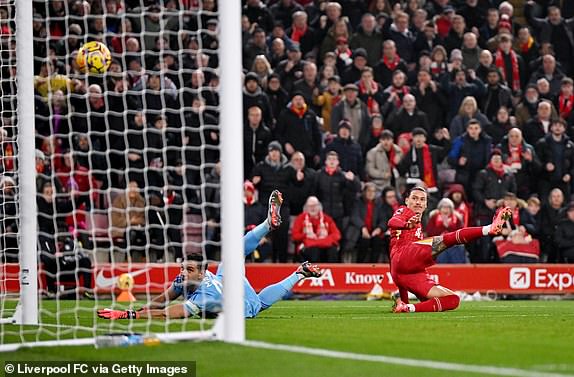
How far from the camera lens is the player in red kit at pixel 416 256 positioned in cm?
1355

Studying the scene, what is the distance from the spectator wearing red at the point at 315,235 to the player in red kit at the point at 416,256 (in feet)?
19.6

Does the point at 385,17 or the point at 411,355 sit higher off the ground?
the point at 385,17

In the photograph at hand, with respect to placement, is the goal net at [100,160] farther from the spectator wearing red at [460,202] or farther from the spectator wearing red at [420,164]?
the spectator wearing red at [460,202]

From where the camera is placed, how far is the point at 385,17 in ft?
74.1

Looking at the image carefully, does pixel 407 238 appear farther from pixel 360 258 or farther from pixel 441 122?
pixel 441 122

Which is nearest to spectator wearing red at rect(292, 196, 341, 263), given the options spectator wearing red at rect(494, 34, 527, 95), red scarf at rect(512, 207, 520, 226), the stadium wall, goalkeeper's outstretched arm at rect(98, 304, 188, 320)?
the stadium wall

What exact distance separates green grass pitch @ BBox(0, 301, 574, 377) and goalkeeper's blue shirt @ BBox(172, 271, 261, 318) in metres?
0.26

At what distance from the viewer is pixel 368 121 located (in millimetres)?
20984

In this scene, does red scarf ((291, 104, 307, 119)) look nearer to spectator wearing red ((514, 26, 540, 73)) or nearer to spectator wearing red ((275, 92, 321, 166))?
spectator wearing red ((275, 92, 321, 166))

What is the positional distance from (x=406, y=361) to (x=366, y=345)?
1.06m

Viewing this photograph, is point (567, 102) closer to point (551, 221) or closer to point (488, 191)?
point (551, 221)

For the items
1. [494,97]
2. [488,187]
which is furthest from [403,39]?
[488,187]

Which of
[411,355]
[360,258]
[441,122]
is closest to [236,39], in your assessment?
[411,355]

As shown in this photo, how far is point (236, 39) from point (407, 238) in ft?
17.7
